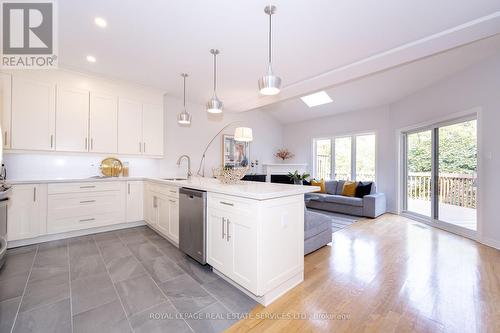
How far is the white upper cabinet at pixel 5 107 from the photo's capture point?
2977 mm

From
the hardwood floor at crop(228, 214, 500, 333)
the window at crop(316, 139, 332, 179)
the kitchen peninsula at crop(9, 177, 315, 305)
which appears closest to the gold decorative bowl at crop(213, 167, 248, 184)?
the kitchen peninsula at crop(9, 177, 315, 305)

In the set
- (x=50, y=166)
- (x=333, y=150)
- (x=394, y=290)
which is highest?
(x=333, y=150)

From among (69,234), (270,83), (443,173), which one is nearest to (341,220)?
(443,173)

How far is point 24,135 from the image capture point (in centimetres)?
311

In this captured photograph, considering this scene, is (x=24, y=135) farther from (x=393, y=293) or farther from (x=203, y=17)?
(x=393, y=293)

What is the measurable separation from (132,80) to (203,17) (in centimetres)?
231

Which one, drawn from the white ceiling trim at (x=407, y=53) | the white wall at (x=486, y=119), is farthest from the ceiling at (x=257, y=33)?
the white wall at (x=486, y=119)

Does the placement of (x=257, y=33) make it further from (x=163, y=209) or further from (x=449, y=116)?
(x=449, y=116)

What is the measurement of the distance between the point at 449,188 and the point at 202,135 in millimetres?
5295

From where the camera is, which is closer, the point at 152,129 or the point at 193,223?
the point at 193,223

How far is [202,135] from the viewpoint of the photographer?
17.9 ft

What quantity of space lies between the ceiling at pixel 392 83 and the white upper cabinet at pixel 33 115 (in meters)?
5.16

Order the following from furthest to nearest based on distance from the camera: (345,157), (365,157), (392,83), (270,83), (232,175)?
(345,157)
(365,157)
(392,83)
(232,175)
(270,83)

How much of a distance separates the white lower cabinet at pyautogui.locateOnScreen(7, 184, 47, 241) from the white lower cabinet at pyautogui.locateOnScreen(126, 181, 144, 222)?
1099 millimetres
